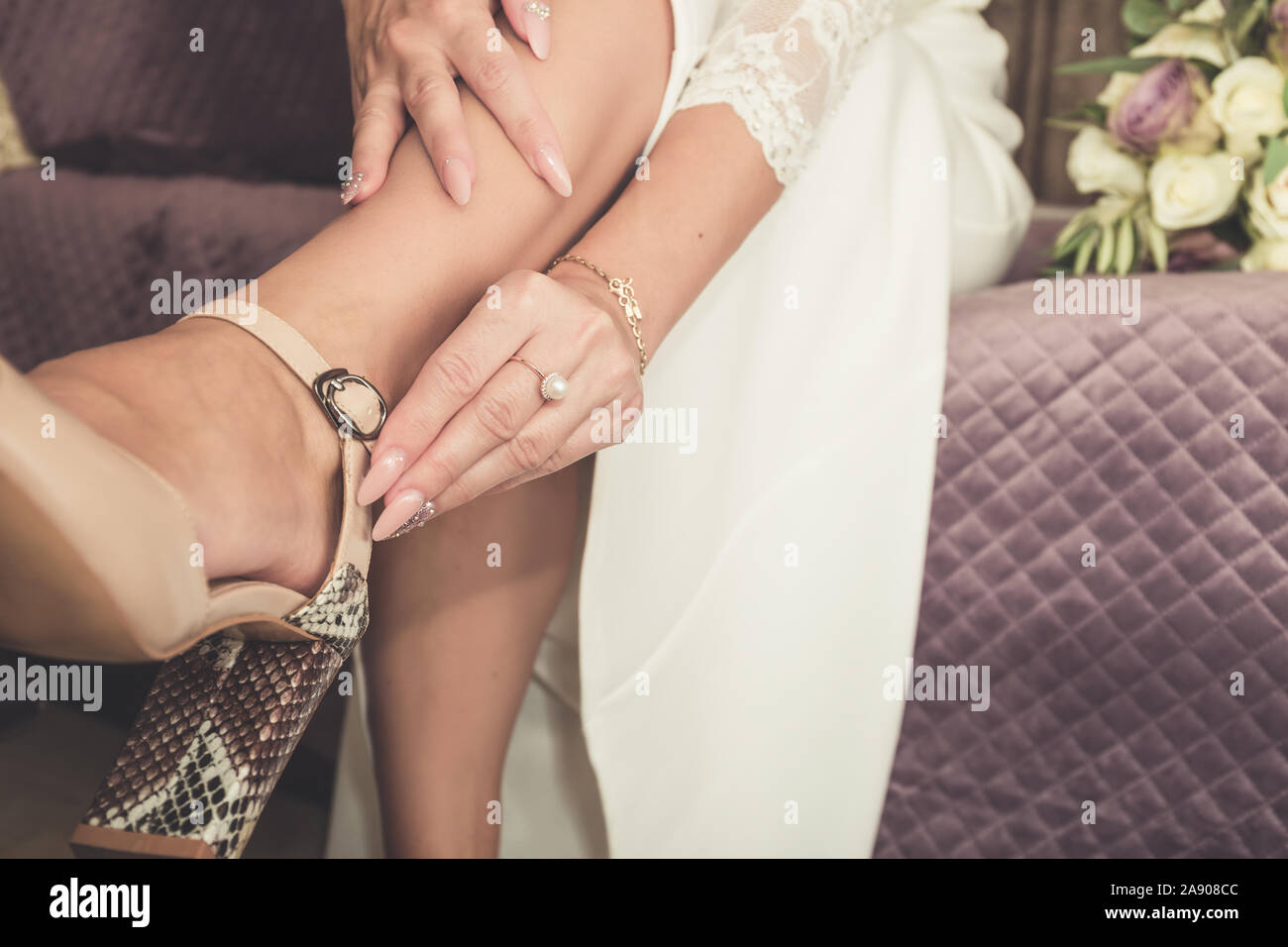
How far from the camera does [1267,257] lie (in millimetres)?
767

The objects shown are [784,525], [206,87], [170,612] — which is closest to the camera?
[170,612]

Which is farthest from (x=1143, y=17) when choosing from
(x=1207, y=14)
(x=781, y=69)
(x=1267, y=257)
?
(x=781, y=69)

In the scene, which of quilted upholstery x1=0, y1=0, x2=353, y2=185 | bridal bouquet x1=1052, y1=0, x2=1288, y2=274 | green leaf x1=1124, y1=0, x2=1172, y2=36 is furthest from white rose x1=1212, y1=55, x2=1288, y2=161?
quilted upholstery x1=0, y1=0, x2=353, y2=185

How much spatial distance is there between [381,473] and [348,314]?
0.25ft

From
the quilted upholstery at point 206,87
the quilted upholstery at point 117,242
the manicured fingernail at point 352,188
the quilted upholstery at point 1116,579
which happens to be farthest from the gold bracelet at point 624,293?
the quilted upholstery at point 206,87

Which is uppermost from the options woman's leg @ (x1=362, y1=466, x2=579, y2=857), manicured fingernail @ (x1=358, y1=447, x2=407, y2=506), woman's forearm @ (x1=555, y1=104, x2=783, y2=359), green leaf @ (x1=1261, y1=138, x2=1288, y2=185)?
green leaf @ (x1=1261, y1=138, x2=1288, y2=185)

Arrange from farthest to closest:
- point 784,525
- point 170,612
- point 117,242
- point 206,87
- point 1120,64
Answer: point 206,87
point 117,242
point 1120,64
point 784,525
point 170,612

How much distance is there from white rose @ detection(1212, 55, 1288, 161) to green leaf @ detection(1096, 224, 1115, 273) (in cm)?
11

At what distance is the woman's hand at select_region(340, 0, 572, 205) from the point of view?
0.46 metres

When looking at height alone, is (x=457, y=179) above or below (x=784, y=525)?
above

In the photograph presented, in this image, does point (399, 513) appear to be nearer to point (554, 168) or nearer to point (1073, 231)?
point (554, 168)

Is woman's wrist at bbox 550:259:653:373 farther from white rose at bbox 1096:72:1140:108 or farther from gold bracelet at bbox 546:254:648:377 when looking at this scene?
white rose at bbox 1096:72:1140:108

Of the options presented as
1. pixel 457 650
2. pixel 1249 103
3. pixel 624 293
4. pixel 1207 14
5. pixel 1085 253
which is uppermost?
pixel 1207 14
